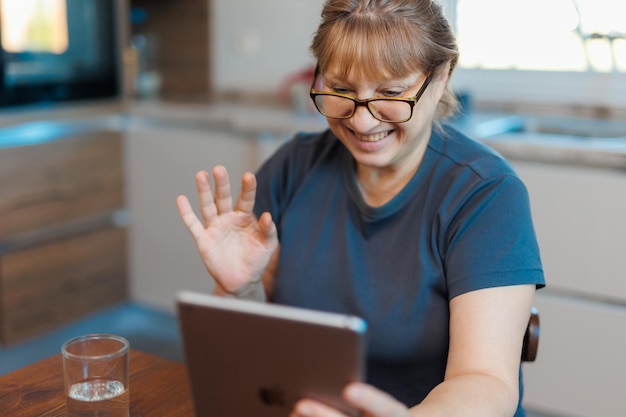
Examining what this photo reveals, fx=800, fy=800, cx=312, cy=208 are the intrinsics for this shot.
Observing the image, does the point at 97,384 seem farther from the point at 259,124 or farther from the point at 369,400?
the point at 259,124

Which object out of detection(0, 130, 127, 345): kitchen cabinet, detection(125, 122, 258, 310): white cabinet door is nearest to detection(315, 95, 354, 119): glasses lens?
detection(125, 122, 258, 310): white cabinet door

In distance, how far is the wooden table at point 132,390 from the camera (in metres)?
0.96

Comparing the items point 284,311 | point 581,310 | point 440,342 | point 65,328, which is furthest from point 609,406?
point 65,328

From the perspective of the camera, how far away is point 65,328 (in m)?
2.80

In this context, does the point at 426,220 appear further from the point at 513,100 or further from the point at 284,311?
the point at 513,100

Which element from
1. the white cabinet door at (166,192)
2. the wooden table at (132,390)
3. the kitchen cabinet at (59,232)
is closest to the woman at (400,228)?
the wooden table at (132,390)

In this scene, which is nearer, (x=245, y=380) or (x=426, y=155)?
(x=245, y=380)

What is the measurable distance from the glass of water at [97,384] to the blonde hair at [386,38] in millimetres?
518

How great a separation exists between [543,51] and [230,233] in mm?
1776

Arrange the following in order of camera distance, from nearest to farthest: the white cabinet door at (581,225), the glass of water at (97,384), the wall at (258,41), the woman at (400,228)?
the glass of water at (97,384) < the woman at (400,228) < the white cabinet door at (581,225) < the wall at (258,41)

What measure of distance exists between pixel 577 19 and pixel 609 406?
120 cm

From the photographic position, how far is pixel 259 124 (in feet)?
8.16

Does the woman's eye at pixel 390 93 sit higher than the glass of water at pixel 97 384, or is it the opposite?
the woman's eye at pixel 390 93

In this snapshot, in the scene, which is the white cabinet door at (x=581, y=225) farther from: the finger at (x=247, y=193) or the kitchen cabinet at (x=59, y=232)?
the kitchen cabinet at (x=59, y=232)
